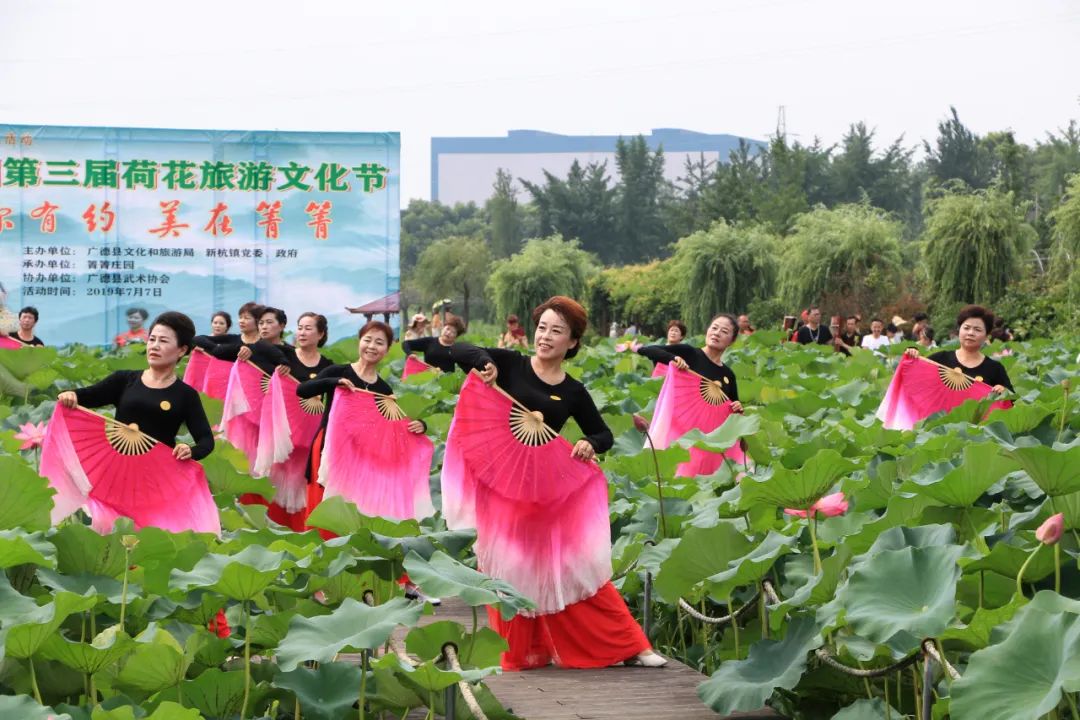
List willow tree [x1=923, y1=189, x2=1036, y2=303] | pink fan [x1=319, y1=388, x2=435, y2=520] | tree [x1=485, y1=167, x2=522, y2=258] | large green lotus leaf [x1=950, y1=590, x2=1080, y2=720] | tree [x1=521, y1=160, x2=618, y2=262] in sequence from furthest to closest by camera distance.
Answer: tree [x1=485, y1=167, x2=522, y2=258]
tree [x1=521, y1=160, x2=618, y2=262]
willow tree [x1=923, y1=189, x2=1036, y2=303]
pink fan [x1=319, y1=388, x2=435, y2=520]
large green lotus leaf [x1=950, y1=590, x2=1080, y2=720]

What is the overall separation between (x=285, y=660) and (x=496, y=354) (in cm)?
200

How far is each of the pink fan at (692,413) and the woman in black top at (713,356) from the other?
0.12 ft

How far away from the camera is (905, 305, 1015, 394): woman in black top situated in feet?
27.0

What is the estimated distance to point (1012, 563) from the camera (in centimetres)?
411

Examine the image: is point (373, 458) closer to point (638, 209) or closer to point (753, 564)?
point (753, 564)

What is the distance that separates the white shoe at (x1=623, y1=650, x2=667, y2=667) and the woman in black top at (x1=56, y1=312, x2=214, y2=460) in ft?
5.98

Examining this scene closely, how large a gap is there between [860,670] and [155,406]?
9.83 ft

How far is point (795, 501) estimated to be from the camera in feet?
15.7

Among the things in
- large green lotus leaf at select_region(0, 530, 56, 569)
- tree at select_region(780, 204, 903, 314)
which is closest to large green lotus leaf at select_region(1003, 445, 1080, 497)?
large green lotus leaf at select_region(0, 530, 56, 569)

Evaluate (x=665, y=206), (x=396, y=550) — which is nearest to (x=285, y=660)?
(x=396, y=550)

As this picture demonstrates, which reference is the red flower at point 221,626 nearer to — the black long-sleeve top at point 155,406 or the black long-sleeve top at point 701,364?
the black long-sleeve top at point 155,406

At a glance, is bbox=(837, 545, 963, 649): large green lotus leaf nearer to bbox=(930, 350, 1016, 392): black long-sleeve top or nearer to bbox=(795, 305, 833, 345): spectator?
bbox=(930, 350, 1016, 392): black long-sleeve top

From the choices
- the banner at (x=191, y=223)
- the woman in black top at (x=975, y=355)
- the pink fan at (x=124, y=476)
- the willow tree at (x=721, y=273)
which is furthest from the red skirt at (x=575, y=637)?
the willow tree at (x=721, y=273)

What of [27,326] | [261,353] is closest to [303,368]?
[261,353]
